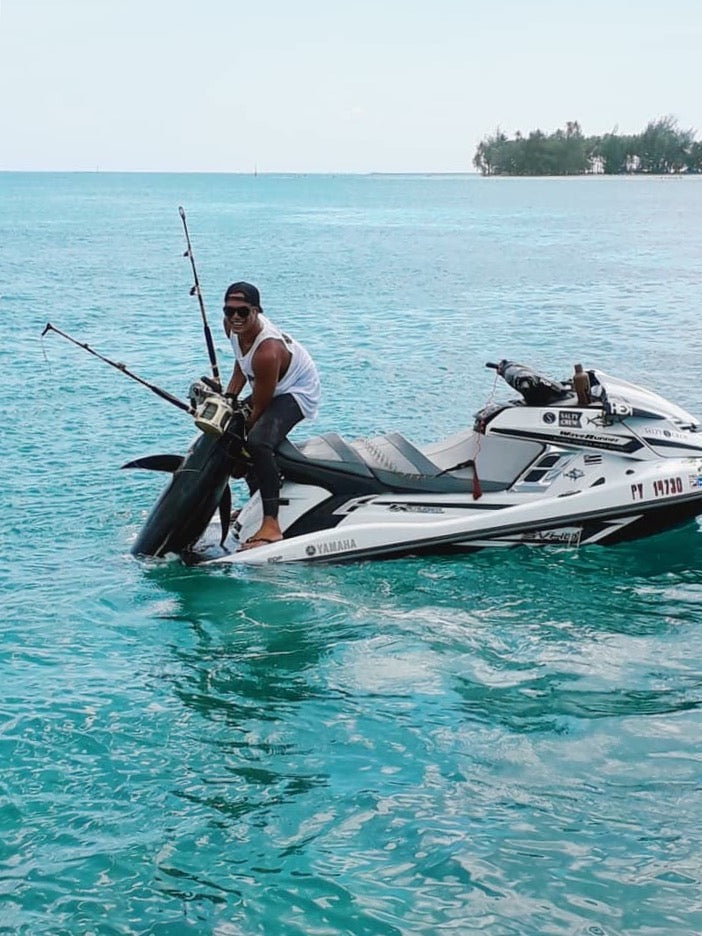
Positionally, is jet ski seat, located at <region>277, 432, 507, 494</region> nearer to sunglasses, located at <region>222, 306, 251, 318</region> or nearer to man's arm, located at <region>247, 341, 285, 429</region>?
man's arm, located at <region>247, 341, 285, 429</region>

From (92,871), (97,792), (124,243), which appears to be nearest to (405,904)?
(92,871)

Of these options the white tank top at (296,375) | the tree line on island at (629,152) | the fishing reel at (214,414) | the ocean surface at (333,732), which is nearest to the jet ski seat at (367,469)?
the white tank top at (296,375)

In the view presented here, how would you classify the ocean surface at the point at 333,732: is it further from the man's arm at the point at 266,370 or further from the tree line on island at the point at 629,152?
the tree line on island at the point at 629,152

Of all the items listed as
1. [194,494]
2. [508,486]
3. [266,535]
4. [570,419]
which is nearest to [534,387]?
[570,419]

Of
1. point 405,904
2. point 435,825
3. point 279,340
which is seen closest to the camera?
point 405,904

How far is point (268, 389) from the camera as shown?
25.0ft

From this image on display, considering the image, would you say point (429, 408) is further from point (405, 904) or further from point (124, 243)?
point (124, 243)

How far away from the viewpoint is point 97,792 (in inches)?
193

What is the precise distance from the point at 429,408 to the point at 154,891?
33.7 ft

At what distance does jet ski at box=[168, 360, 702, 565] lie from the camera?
7.68 metres

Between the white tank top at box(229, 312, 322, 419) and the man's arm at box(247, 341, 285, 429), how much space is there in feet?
0.23

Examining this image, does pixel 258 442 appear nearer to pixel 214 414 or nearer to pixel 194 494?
pixel 214 414

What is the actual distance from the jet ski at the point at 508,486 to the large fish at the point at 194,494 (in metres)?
0.07

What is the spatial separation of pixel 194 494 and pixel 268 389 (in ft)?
2.92
